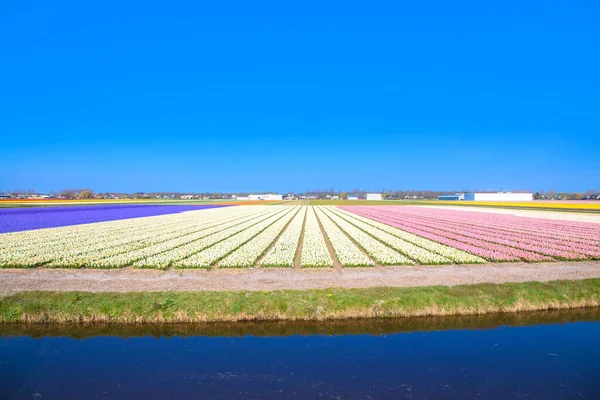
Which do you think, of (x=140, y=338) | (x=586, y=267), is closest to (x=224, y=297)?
(x=140, y=338)

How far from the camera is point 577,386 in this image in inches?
320

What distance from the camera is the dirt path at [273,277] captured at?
14657 mm

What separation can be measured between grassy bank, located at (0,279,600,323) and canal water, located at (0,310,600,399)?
0.45 meters

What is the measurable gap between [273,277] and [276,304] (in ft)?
10.8

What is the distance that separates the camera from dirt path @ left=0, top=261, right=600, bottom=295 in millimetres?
14657

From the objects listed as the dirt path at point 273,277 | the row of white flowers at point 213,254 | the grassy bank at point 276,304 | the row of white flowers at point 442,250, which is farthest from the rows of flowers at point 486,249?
the row of white flowers at point 213,254

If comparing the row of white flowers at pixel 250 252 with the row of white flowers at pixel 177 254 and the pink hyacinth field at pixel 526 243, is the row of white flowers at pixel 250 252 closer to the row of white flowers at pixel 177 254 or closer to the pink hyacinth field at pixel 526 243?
the row of white flowers at pixel 177 254

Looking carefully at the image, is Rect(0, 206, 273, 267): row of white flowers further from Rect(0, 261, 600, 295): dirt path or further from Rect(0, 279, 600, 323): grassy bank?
Rect(0, 279, 600, 323): grassy bank

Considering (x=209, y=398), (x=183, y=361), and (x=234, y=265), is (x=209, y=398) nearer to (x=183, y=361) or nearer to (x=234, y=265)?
(x=183, y=361)

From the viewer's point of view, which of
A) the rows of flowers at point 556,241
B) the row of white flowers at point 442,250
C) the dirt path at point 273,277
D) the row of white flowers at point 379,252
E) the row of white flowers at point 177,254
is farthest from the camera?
the rows of flowers at point 556,241

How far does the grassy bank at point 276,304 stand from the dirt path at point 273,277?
43.1 inches

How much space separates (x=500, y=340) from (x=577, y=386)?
277cm

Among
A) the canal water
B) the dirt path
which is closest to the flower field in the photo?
the dirt path

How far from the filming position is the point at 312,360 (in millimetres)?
9523
